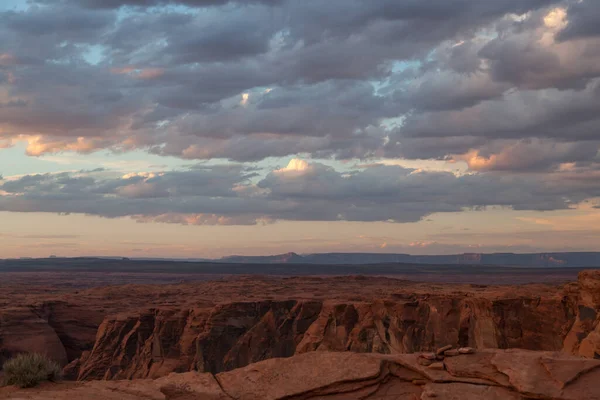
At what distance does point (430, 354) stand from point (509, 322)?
61.7 feet

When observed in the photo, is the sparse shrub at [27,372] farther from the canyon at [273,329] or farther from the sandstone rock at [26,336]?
the sandstone rock at [26,336]

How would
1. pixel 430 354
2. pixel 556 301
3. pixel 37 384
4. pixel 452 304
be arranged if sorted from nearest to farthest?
pixel 37 384
pixel 430 354
pixel 556 301
pixel 452 304

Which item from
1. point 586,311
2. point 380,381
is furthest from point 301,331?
point 380,381

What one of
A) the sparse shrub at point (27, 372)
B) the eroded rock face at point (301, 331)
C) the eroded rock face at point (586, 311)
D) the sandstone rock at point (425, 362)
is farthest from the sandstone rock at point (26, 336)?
the sandstone rock at point (425, 362)

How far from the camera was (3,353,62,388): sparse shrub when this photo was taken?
1316 cm

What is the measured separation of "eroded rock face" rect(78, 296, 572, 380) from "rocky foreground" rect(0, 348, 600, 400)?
56.4 ft

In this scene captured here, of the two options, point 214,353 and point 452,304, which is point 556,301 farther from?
point 214,353

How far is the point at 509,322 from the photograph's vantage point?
31391 millimetres

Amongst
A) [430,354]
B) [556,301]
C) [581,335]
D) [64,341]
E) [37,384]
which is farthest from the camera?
[64,341]

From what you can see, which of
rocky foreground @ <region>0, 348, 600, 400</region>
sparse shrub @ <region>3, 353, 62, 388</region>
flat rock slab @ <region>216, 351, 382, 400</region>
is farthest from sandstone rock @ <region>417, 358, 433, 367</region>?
sparse shrub @ <region>3, 353, 62, 388</region>

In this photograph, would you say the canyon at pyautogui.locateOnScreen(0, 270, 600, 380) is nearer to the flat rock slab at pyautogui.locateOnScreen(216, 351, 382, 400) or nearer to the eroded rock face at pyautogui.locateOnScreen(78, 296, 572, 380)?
the eroded rock face at pyautogui.locateOnScreen(78, 296, 572, 380)

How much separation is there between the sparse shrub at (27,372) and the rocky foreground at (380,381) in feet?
1.03

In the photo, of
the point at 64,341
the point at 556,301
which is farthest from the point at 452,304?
the point at 64,341

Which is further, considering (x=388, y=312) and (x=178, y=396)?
(x=388, y=312)
